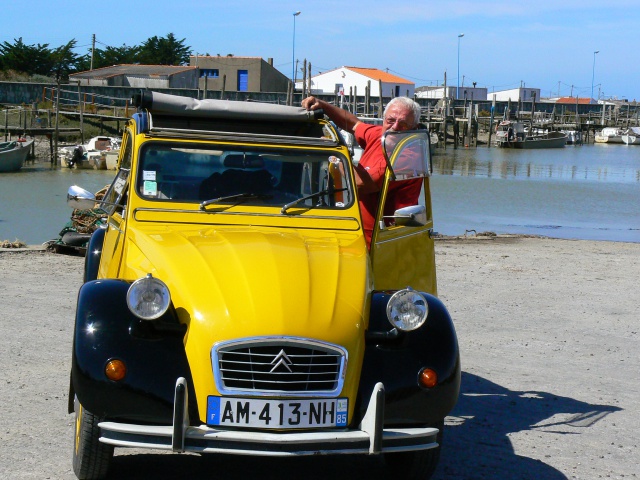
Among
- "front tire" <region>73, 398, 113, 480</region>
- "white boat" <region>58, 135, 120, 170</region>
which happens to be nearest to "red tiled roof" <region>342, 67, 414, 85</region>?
"white boat" <region>58, 135, 120, 170</region>

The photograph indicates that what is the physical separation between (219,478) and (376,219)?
75.6 inches

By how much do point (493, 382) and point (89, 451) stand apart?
152 inches

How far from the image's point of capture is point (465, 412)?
6.98m

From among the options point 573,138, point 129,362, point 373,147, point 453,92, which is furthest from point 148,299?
point 453,92

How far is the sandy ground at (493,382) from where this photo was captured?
5672 millimetres

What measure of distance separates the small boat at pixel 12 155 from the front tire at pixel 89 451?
42.6m

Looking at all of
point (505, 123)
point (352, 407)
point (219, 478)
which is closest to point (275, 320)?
point (352, 407)

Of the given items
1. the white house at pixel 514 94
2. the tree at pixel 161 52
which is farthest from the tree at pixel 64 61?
the white house at pixel 514 94

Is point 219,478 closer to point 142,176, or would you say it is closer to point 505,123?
point 142,176

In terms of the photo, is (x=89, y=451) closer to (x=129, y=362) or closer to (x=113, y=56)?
(x=129, y=362)

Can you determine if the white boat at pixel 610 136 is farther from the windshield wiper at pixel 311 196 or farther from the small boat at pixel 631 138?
the windshield wiper at pixel 311 196

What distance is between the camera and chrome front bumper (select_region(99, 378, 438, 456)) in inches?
178

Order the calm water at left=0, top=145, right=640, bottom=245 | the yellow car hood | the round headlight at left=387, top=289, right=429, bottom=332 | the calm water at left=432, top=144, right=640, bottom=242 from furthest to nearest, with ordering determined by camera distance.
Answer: the calm water at left=432, top=144, right=640, bottom=242 → the calm water at left=0, top=145, right=640, bottom=245 → the round headlight at left=387, top=289, right=429, bottom=332 → the yellow car hood

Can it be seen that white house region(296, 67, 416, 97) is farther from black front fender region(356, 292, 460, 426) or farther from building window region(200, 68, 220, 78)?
black front fender region(356, 292, 460, 426)
